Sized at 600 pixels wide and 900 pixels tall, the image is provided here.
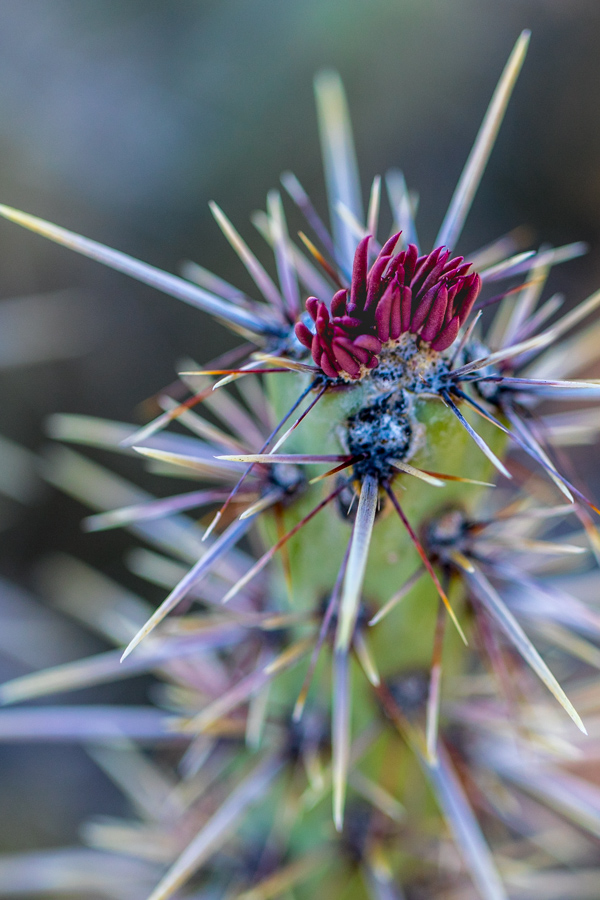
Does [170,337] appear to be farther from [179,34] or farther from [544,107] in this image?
[544,107]

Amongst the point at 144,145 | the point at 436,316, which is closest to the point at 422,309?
the point at 436,316

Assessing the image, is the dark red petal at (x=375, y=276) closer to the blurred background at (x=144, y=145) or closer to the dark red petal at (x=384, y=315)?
the dark red petal at (x=384, y=315)

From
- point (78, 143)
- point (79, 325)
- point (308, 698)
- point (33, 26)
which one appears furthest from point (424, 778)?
point (33, 26)

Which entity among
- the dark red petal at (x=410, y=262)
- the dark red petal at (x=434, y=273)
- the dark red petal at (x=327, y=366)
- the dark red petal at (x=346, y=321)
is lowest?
the dark red petal at (x=327, y=366)

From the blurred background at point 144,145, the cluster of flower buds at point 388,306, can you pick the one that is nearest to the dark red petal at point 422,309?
the cluster of flower buds at point 388,306

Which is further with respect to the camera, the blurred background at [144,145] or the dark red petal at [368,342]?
the blurred background at [144,145]

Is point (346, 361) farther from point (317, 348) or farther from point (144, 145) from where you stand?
point (144, 145)
